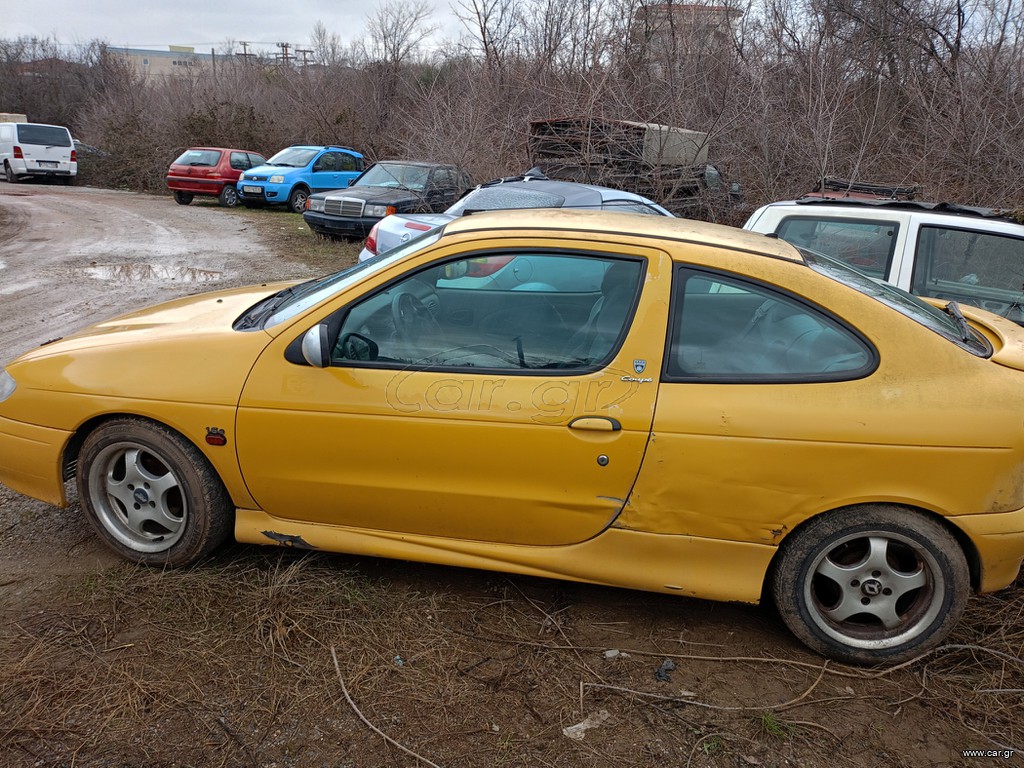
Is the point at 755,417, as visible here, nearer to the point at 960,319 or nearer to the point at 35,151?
the point at 960,319

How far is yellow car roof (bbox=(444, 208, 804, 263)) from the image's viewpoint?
10.3ft

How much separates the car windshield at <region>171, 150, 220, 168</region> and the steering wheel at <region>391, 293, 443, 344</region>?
19.1 m

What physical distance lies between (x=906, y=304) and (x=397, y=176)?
11895 mm

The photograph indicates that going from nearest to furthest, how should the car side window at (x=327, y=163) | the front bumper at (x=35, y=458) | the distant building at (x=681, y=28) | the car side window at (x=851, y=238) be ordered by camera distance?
the front bumper at (x=35, y=458)
the car side window at (x=851, y=238)
the distant building at (x=681, y=28)
the car side window at (x=327, y=163)

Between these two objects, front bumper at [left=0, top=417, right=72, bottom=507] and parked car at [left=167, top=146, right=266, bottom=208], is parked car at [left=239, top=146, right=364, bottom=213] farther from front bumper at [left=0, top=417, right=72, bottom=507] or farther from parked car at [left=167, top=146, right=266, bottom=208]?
front bumper at [left=0, top=417, right=72, bottom=507]

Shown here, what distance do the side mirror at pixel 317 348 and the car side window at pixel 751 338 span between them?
138cm

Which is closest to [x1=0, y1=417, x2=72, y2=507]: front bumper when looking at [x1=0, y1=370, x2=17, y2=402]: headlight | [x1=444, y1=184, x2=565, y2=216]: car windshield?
[x1=0, y1=370, x2=17, y2=402]: headlight

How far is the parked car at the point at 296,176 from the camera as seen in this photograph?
62.6 feet

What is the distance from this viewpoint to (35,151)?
79.7 ft

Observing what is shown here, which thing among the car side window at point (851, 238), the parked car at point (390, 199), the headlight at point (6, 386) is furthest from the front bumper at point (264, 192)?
the headlight at point (6, 386)

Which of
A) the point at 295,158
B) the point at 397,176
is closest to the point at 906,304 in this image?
the point at 397,176

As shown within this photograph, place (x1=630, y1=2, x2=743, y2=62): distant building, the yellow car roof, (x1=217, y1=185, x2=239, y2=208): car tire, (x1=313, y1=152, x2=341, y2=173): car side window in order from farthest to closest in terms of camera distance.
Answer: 1. (x1=217, y1=185, x2=239, y2=208): car tire
2. (x1=313, y1=152, x2=341, y2=173): car side window
3. (x1=630, y1=2, x2=743, y2=62): distant building
4. the yellow car roof

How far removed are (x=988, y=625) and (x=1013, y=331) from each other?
51.4 inches

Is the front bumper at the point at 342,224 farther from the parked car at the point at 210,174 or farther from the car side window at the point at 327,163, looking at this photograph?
the parked car at the point at 210,174
